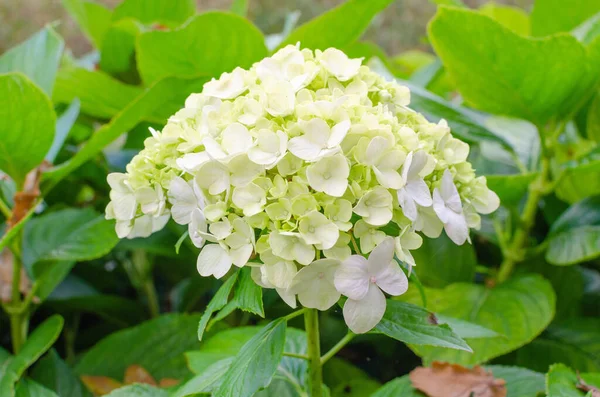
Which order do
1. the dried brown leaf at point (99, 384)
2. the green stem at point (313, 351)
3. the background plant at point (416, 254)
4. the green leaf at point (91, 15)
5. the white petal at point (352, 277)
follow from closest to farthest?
the white petal at point (352, 277) < the green stem at point (313, 351) < the background plant at point (416, 254) < the dried brown leaf at point (99, 384) < the green leaf at point (91, 15)

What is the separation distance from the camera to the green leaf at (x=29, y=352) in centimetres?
81

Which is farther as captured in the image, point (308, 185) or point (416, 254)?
point (416, 254)

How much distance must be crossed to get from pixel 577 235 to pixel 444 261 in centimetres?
20

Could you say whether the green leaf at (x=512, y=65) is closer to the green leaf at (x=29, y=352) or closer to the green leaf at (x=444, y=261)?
the green leaf at (x=444, y=261)

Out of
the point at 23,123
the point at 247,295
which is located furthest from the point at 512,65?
the point at 23,123

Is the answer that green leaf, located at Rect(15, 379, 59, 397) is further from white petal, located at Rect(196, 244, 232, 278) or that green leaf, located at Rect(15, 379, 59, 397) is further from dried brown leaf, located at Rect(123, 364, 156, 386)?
white petal, located at Rect(196, 244, 232, 278)

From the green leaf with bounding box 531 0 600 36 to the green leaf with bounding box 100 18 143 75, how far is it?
27.5 inches

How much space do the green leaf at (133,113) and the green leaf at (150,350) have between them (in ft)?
0.89

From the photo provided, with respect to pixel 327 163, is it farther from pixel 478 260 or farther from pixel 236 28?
pixel 478 260

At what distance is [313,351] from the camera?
2.10ft

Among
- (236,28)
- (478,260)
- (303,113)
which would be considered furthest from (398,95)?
(478,260)

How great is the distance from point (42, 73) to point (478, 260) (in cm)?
87

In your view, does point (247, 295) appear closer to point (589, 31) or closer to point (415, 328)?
point (415, 328)

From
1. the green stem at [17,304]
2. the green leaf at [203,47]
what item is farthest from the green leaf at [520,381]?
the green stem at [17,304]
